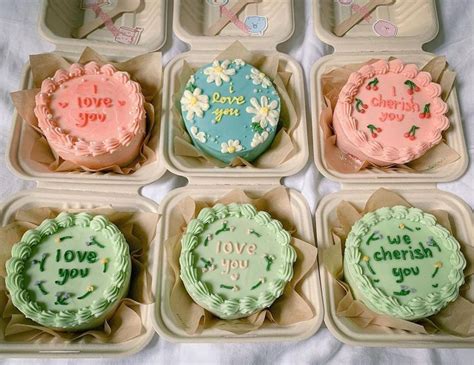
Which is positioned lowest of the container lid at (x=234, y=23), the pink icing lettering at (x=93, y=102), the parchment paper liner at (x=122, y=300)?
the parchment paper liner at (x=122, y=300)

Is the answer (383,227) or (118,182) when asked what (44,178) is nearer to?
(118,182)

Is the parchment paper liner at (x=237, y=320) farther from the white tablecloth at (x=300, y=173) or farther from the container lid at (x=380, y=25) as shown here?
the container lid at (x=380, y=25)

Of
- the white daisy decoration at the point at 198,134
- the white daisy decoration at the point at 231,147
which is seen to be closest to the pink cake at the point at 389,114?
the white daisy decoration at the point at 231,147

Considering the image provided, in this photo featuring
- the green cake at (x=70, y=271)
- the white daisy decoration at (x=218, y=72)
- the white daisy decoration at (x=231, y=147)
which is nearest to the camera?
the green cake at (x=70, y=271)

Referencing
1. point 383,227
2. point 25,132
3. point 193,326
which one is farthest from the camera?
point 25,132

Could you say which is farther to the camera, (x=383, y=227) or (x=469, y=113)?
(x=469, y=113)

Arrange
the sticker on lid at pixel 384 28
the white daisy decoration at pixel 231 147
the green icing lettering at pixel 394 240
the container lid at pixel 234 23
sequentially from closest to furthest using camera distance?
the green icing lettering at pixel 394 240
the white daisy decoration at pixel 231 147
the container lid at pixel 234 23
the sticker on lid at pixel 384 28

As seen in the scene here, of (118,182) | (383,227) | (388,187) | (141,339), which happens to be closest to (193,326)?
(141,339)
